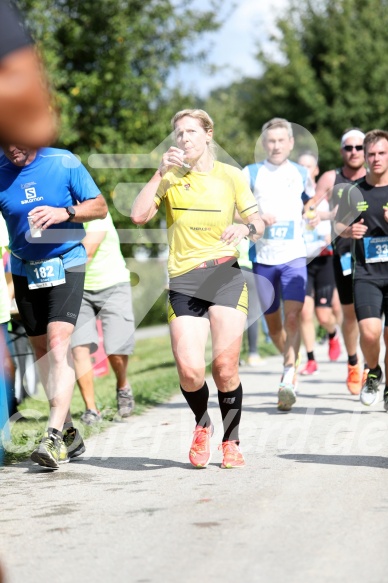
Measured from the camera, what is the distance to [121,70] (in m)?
25.2

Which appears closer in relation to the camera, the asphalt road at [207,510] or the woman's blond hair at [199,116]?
the asphalt road at [207,510]

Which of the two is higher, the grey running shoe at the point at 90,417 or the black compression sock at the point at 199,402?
the black compression sock at the point at 199,402

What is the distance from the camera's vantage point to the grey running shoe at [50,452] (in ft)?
21.7

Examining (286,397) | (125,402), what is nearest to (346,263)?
(286,397)

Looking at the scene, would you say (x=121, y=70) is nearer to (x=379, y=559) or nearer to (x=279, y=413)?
(x=279, y=413)

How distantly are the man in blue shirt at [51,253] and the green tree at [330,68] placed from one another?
104 feet

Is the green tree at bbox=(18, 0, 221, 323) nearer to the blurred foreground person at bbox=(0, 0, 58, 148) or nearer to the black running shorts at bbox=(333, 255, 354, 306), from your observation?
the black running shorts at bbox=(333, 255, 354, 306)

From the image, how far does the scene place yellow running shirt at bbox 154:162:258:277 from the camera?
6.63 meters

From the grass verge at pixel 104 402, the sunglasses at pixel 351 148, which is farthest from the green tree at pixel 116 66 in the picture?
the sunglasses at pixel 351 148

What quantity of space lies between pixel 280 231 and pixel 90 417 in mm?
2364

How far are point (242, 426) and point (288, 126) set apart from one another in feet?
9.83

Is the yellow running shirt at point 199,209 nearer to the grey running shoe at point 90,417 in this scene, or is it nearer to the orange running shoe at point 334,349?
the grey running shoe at point 90,417

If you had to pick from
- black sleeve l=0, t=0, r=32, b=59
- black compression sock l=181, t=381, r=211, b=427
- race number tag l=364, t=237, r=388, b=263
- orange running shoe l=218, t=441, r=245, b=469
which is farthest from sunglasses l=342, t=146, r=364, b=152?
black sleeve l=0, t=0, r=32, b=59

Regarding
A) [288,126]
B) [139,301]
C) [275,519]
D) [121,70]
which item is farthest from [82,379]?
[139,301]
